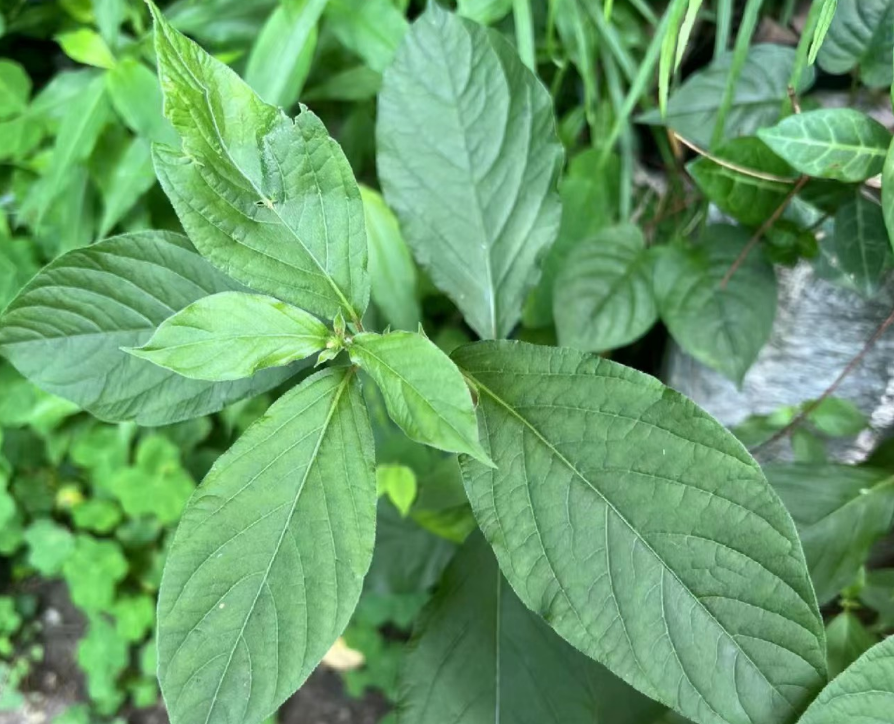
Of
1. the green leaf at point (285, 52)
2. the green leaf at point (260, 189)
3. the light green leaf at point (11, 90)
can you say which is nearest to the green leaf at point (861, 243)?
the green leaf at point (260, 189)

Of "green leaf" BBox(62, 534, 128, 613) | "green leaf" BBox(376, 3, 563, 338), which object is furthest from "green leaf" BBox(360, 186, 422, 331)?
"green leaf" BBox(62, 534, 128, 613)

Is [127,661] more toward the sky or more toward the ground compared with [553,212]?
more toward the ground

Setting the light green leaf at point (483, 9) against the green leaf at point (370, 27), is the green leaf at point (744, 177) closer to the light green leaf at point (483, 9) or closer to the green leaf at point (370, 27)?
the light green leaf at point (483, 9)

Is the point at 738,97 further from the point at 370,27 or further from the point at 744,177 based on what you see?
the point at 370,27

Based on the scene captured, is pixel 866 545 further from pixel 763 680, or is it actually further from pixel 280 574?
pixel 280 574

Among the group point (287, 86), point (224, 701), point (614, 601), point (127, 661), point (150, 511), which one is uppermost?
point (287, 86)

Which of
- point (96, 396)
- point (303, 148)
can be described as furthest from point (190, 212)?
point (96, 396)
